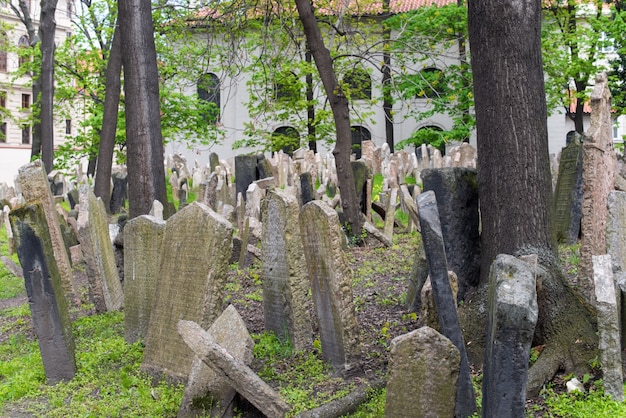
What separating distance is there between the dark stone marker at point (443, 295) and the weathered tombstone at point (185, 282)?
4.83ft

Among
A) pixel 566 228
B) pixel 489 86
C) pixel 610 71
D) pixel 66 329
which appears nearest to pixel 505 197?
pixel 489 86

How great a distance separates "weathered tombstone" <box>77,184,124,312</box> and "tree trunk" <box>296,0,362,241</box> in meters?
4.49

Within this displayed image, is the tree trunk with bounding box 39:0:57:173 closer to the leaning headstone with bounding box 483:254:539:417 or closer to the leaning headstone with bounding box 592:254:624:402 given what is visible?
the leaning headstone with bounding box 592:254:624:402

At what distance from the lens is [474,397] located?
407cm

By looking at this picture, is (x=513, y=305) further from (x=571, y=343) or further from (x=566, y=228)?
(x=566, y=228)

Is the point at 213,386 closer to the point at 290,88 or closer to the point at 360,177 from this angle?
the point at 360,177

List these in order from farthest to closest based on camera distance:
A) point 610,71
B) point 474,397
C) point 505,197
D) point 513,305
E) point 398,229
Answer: point 610,71 < point 398,229 < point 505,197 < point 474,397 < point 513,305

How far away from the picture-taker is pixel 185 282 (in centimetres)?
515

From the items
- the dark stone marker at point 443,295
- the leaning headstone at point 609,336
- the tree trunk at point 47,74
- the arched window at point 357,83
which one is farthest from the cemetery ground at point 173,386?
the tree trunk at point 47,74

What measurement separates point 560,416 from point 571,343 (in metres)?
0.72

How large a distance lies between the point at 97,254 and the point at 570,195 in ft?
18.7

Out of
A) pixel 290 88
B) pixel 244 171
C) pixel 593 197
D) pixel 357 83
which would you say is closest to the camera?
pixel 593 197

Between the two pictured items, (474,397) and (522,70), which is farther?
(522,70)

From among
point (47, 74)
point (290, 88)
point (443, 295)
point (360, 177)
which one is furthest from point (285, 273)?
point (290, 88)
